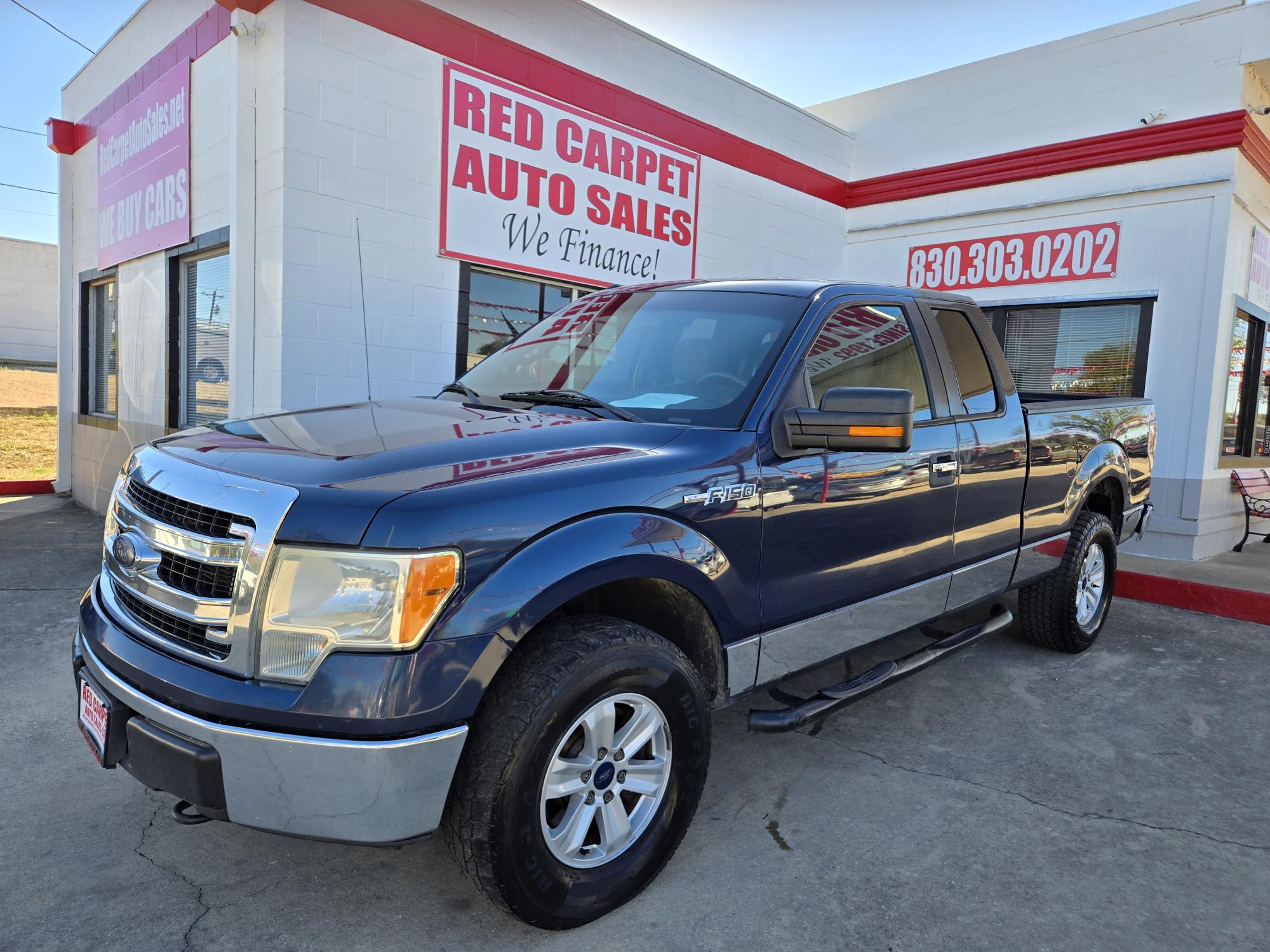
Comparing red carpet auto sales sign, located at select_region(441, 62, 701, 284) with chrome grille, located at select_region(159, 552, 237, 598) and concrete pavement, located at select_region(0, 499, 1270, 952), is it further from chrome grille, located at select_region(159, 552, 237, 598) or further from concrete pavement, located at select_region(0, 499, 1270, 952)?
chrome grille, located at select_region(159, 552, 237, 598)

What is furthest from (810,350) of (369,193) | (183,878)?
(369,193)

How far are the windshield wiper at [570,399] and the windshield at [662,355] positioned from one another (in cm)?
3

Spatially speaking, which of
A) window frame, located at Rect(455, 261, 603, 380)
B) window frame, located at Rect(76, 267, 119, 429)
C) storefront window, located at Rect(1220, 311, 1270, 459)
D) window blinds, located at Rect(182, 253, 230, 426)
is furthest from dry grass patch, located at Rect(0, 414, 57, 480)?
storefront window, located at Rect(1220, 311, 1270, 459)

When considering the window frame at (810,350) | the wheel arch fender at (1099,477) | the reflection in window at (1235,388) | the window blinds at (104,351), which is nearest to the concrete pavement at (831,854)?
the wheel arch fender at (1099,477)

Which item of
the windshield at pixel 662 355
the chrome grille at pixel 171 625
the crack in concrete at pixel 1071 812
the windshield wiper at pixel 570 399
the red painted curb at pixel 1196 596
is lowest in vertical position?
the crack in concrete at pixel 1071 812

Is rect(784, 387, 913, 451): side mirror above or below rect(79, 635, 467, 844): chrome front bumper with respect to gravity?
above

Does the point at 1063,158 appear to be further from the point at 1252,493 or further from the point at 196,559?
the point at 196,559

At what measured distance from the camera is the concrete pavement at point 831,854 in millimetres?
2428

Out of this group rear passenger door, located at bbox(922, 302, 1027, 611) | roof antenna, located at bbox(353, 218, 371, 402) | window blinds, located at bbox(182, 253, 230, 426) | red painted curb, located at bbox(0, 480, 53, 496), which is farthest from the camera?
red painted curb, located at bbox(0, 480, 53, 496)

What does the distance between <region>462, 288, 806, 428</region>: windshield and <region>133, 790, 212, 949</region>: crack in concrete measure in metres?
1.93

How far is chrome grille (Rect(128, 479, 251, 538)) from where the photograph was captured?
7.26ft

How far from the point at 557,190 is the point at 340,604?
676 cm

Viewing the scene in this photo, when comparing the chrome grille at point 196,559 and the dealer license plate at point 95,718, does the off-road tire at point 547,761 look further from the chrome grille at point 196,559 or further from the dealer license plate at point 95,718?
the dealer license plate at point 95,718

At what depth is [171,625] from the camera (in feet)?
7.61
